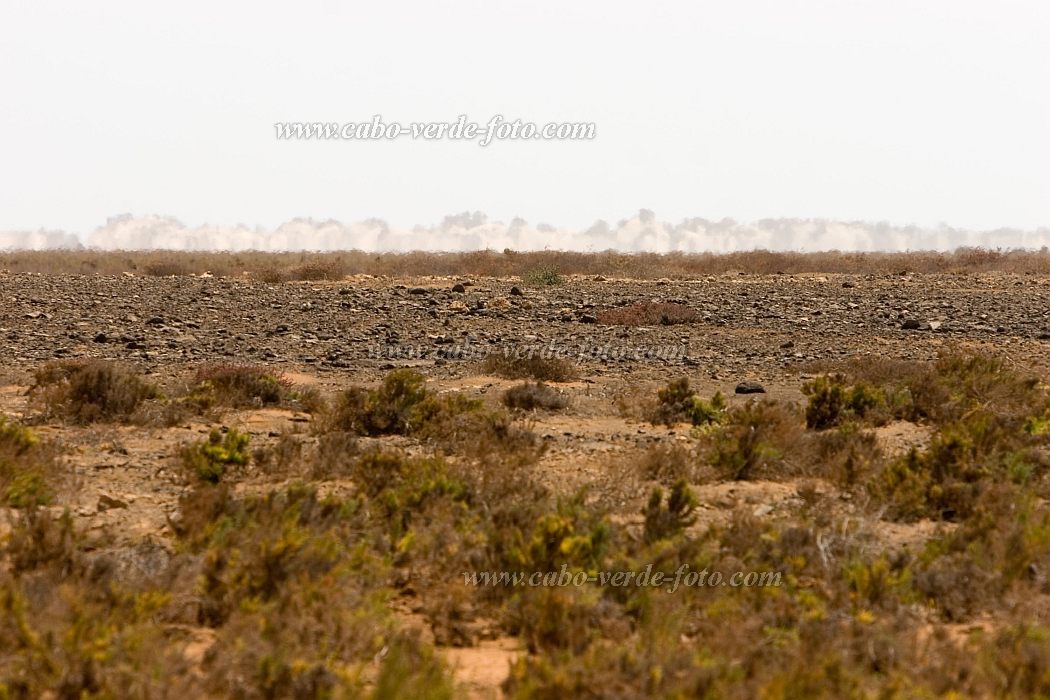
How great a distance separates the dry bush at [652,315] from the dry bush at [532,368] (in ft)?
16.2

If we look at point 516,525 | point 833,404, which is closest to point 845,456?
point 833,404

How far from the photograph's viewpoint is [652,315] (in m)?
16.9

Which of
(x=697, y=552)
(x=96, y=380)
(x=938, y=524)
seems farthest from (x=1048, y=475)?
(x=96, y=380)

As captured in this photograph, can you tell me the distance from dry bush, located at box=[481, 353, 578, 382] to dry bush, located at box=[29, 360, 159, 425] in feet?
13.5

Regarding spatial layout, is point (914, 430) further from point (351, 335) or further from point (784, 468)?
point (351, 335)

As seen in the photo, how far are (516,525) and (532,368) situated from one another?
614cm

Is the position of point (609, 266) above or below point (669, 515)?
above

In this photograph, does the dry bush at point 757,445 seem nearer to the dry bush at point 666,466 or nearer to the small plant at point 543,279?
the dry bush at point 666,466

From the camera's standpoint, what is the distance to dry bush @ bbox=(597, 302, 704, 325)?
1672 cm

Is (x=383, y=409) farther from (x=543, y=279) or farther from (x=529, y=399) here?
(x=543, y=279)

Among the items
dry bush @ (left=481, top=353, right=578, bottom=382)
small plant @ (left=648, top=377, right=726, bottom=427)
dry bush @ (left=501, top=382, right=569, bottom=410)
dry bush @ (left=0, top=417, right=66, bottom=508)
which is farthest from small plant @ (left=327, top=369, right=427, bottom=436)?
dry bush @ (left=481, top=353, right=578, bottom=382)

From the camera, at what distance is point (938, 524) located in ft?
19.8

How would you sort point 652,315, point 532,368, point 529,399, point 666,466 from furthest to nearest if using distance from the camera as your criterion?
point 652,315 < point 532,368 < point 529,399 < point 666,466

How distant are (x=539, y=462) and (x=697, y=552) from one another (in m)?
2.58
